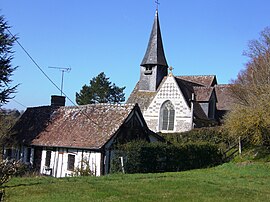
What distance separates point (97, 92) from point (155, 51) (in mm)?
28056

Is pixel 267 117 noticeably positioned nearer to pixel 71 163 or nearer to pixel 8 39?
pixel 71 163

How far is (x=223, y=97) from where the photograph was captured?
150 ft

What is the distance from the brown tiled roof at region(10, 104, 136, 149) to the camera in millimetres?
23622

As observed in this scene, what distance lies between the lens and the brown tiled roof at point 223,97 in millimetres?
44656

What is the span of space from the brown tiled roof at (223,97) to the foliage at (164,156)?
1636cm

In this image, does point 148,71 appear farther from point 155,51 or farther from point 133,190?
point 133,190

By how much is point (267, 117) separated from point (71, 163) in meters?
13.5

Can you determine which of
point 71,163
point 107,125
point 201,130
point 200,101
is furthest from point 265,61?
point 71,163

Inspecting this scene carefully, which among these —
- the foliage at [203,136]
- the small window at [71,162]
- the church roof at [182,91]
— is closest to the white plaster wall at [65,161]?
the small window at [71,162]

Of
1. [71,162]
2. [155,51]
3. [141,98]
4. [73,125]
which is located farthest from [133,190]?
[155,51]

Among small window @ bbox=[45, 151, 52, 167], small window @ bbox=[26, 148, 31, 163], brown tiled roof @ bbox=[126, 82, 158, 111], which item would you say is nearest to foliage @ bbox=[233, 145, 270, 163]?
small window @ bbox=[45, 151, 52, 167]

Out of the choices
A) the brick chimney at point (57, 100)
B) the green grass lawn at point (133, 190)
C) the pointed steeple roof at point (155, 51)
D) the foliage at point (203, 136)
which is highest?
the pointed steeple roof at point (155, 51)

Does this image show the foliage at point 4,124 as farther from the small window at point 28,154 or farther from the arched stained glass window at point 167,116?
the arched stained glass window at point 167,116

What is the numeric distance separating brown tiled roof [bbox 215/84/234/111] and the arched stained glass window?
6638 mm
